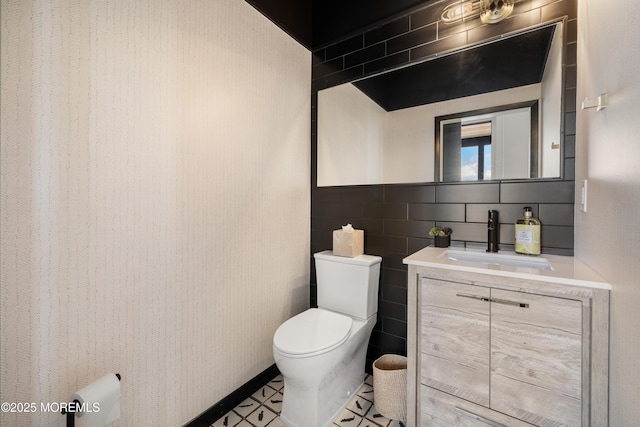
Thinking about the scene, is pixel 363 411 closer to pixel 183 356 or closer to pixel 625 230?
pixel 183 356

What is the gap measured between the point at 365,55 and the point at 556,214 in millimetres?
1558

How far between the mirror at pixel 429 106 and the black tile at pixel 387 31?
251 mm

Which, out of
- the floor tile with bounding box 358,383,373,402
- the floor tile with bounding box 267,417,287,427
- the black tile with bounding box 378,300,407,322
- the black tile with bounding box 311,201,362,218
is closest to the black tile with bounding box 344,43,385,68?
the black tile with bounding box 311,201,362,218

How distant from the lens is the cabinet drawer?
44.9 inches

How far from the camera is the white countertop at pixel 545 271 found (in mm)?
975

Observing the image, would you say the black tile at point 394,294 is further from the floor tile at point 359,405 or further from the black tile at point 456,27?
the black tile at point 456,27

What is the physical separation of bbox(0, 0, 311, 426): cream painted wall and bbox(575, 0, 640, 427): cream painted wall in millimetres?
1606

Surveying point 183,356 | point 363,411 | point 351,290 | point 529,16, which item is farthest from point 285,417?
point 529,16

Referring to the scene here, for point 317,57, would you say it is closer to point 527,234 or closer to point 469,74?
point 469,74

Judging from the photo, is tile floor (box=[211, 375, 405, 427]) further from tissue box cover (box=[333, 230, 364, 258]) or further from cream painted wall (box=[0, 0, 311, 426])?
tissue box cover (box=[333, 230, 364, 258])

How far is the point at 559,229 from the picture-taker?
1356mm

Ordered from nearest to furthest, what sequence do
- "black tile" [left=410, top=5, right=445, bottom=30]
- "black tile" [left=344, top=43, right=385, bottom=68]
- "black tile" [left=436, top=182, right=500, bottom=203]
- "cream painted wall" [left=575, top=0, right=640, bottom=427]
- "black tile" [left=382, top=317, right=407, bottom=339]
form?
"cream painted wall" [left=575, top=0, right=640, bottom=427]
"black tile" [left=436, top=182, right=500, bottom=203]
"black tile" [left=410, top=5, right=445, bottom=30]
"black tile" [left=382, top=317, right=407, bottom=339]
"black tile" [left=344, top=43, right=385, bottom=68]

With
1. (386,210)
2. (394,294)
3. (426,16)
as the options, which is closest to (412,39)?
(426,16)

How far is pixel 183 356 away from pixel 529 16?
250cm
